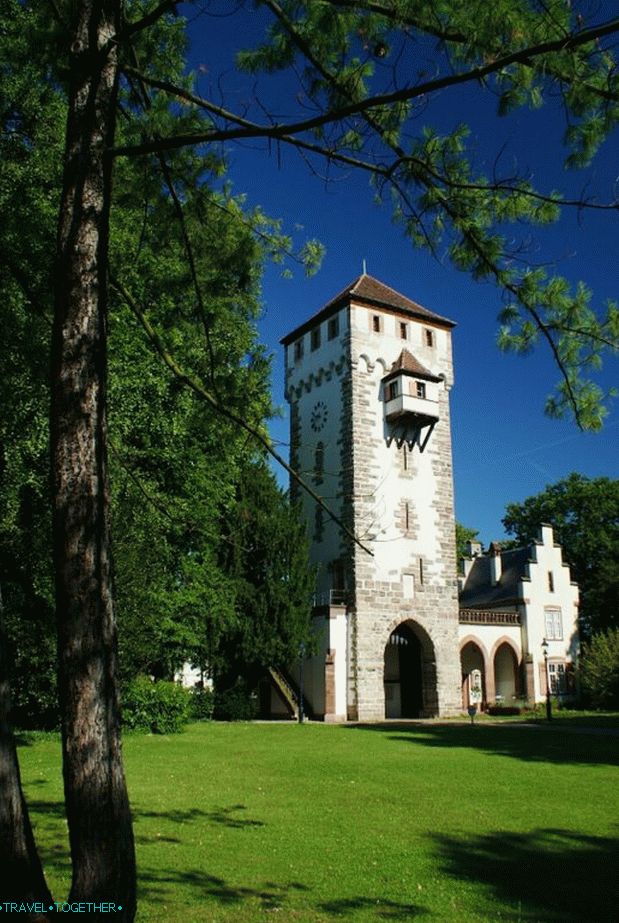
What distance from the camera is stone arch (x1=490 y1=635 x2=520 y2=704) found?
3653 centimetres

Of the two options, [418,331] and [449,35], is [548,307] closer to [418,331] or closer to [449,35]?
[449,35]

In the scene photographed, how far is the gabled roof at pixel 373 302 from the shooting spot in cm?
3331

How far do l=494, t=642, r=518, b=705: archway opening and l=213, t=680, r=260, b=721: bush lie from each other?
14.1 m

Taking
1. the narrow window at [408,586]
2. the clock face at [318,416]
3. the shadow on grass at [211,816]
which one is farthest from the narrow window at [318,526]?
the shadow on grass at [211,816]

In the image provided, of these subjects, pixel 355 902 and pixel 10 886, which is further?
pixel 355 902

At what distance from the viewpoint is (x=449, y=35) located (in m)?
4.53

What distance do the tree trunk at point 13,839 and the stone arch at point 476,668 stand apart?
107ft

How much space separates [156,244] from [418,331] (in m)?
29.3

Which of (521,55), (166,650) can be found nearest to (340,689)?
(166,650)

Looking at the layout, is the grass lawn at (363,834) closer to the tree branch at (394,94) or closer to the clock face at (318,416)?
the tree branch at (394,94)

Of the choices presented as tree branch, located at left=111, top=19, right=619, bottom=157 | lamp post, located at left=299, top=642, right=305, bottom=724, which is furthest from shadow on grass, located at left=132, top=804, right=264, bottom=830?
lamp post, located at left=299, top=642, right=305, bottom=724

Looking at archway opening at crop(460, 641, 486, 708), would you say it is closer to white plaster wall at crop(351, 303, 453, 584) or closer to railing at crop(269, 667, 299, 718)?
white plaster wall at crop(351, 303, 453, 584)

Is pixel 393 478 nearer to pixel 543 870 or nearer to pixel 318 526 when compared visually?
pixel 318 526

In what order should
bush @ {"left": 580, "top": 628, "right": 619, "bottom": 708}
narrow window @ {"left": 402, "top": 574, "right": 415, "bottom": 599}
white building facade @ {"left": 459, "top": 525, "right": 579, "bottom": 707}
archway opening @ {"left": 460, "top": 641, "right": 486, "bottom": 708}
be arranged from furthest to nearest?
white building facade @ {"left": 459, "top": 525, "right": 579, "bottom": 707} < archway opening @ {"left": 460, "top": 641, "right": 486, "bottom": 708} < bush @ {"left": 580, "top": 628, "right": 619, "bottom": 708} < narrow window @ {"left": 402, "top": 574, "right": 415, "bottom": 599}
